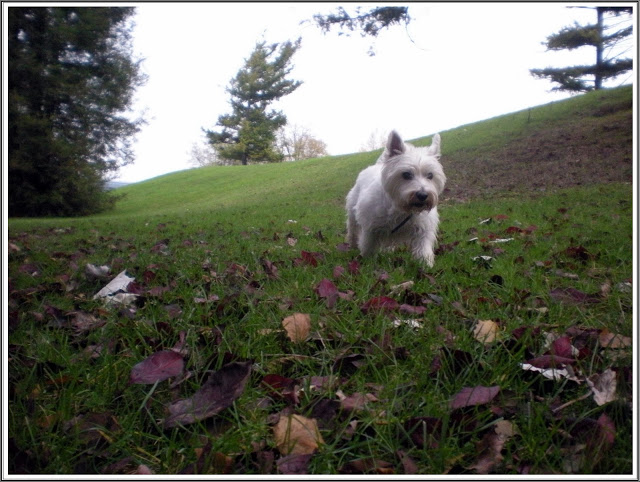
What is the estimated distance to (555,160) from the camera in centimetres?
1659

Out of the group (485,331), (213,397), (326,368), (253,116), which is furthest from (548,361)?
(253,116)

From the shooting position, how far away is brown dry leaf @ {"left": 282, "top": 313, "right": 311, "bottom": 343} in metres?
2.26

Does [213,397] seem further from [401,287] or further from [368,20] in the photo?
[368,20]

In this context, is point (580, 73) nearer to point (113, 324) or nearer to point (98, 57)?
point (98, 57)

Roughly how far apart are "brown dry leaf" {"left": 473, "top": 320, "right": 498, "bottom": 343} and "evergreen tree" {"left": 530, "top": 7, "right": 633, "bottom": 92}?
11.6m

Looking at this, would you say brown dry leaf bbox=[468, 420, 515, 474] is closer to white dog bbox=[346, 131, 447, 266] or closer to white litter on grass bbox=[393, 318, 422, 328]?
white litter on grass bbox=[393, 318, 422, 328]

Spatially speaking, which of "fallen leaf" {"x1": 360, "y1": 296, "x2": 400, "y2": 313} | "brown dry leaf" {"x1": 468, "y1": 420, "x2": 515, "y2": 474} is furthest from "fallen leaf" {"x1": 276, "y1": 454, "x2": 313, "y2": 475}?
"fallen leaf" {"x1": 360, "y1": 296, "x2": 400, "y2": 313}

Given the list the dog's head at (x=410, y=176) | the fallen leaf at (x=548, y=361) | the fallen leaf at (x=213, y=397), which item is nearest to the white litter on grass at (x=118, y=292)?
the fallen leaf at (x=213, y=397)

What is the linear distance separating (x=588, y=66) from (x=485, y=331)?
30.3 metres

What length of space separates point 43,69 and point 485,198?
11.7 metres

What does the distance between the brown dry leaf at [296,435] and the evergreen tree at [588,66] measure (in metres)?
12.7

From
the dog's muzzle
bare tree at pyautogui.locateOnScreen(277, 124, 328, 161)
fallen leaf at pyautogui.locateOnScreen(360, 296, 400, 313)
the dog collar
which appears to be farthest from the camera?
bare tree at pyautogui.locateOnScreen(277, 124, 328, 161)

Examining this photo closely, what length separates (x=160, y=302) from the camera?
3.01m

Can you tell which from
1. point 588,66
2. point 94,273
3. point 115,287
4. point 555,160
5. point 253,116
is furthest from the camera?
point 253,116
